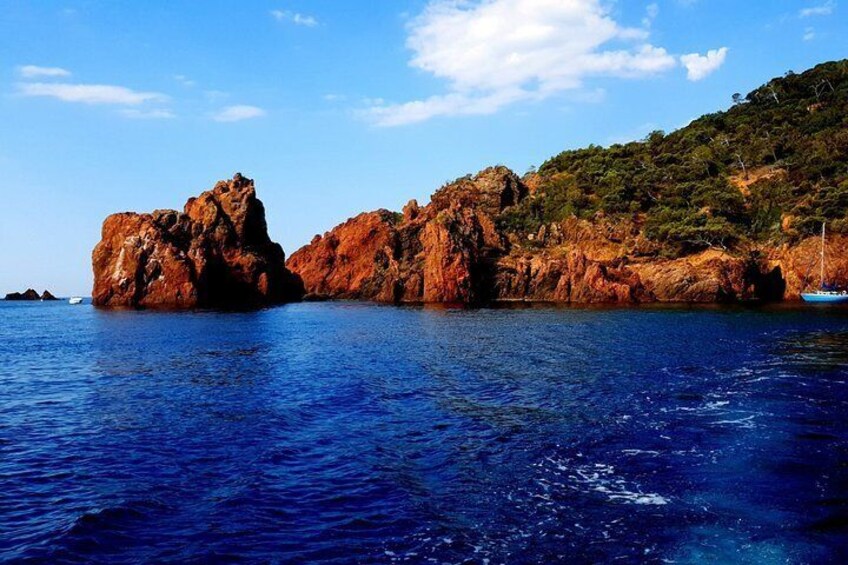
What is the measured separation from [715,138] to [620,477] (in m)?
173

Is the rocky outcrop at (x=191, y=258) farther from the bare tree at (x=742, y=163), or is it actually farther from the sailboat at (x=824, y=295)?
the bare tree at (x=742, y=163)

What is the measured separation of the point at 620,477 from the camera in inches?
712

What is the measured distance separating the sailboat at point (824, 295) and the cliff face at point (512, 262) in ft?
10.2

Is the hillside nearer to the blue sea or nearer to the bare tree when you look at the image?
the bare tree

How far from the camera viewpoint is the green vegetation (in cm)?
11200

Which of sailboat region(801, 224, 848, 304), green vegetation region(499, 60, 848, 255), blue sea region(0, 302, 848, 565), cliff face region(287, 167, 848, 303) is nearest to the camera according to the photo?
blue sea region(0, 302, 848, 565)

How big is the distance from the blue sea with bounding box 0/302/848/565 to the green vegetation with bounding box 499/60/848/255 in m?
75.9

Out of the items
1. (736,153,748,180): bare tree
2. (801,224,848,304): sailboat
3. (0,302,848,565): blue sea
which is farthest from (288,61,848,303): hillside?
(0,302,848,565): blue sea

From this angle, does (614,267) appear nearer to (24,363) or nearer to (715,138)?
(715,138)

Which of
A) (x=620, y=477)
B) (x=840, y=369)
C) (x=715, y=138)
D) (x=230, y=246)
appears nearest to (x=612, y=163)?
(x=715, y=138)

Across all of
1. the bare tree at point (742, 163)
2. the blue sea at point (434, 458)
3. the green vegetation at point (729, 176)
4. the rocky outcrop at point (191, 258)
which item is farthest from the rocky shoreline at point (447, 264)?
the blue sea at point (434, 458)

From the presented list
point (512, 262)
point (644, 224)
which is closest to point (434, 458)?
point (512, 262)

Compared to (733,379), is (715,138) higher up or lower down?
higher up

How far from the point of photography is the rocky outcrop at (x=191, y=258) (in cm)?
12100
